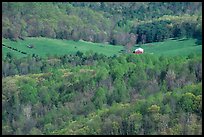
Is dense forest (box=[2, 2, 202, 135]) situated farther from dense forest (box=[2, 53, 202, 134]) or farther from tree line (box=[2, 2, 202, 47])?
tree line (box=[2, 2, 202, 47])

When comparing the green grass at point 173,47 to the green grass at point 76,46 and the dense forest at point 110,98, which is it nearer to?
the green grass at point 76,46

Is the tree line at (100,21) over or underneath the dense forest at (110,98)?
underneath

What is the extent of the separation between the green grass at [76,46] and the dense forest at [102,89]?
2738 mm

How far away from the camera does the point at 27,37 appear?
430 feet

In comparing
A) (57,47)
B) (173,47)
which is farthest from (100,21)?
(173,47)

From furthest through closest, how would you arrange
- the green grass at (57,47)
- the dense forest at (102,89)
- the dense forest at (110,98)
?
the green grass at (57,47) < the dense forest at (102,89) < the dense forest at (110,98)

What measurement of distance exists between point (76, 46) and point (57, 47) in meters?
4.82

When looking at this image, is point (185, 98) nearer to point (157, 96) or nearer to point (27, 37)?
point (157, 96)

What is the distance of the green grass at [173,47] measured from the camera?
100 metres

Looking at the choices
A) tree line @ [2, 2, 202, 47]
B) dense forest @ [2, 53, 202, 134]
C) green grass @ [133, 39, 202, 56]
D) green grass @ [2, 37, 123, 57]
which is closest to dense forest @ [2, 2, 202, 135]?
dense forest @ [2, 53, 202, 134]

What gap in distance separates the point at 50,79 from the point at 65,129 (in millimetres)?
26254

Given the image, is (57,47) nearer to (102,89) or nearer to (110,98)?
(102,89)

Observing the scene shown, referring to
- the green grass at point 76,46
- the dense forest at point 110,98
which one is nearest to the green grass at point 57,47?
the green grass at point 76,46

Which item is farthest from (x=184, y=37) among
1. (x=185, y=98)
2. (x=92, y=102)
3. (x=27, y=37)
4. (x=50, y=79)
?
(x=185, y=98)
